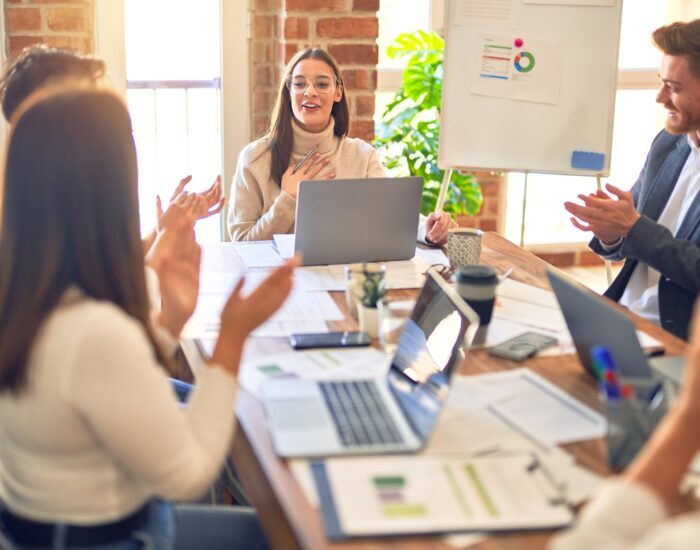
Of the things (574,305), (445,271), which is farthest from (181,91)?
(574,305)

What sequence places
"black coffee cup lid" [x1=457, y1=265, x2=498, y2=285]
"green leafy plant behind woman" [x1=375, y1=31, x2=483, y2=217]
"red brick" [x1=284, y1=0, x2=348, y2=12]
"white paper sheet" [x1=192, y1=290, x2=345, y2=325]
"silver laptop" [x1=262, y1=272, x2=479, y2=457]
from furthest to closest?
1. "green leafy plant behind woman" [x1=375, y1=31, x2=483, y2=217]
2. "red brick" [x1=284, y1=0, x2=348, y2=12]
3. "white paper sheet" [x1=192, y1=290, x2=345, y2=325]
4. "black coffee cup lid" [x1=457, y1=265, x2=498, y2=285]
5. "silver laptop" [x1=262, y1=272, x2=479, y2=457]

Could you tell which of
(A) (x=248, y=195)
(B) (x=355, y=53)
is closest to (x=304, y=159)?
(A) (x=248, y=195)

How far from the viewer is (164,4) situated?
351 centimetres

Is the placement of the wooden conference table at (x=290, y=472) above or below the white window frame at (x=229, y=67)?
below

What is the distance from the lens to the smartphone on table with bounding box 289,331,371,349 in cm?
179

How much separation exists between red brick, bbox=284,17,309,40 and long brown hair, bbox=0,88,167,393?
228 cm

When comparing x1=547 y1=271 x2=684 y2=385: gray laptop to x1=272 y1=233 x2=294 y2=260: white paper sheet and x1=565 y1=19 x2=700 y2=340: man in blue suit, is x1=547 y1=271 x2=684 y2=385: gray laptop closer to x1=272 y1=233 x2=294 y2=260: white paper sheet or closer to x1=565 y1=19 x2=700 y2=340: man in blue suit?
x1=565 y1=19 x2=700 y2=340: man in blue suit

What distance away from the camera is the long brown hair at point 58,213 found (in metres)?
1.18

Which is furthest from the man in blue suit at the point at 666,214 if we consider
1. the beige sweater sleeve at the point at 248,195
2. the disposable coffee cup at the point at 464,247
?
the beige sweater sleeve at the point at 248,195

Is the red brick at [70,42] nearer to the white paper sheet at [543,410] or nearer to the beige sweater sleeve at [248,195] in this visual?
the beige sweater sleeve at [248,195]

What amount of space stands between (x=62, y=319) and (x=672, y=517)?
787 millimetres

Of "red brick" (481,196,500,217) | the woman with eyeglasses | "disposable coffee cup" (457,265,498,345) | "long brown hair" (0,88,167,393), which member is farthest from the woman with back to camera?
"red brick" (481,196,500,217)

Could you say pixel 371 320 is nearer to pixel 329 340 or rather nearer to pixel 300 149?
pixel 329 340

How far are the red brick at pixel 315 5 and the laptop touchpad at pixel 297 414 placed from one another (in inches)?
87.1
